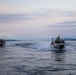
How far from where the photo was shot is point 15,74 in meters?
23.1

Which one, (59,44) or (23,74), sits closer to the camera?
(23,74)

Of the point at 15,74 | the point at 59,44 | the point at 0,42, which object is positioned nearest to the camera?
the point at 15,74

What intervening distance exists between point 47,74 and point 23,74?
7.25ft

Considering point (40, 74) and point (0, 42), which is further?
point (0, 42)

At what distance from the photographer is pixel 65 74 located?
76.2 feet

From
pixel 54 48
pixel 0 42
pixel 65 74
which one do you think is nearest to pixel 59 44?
pixel 54 48

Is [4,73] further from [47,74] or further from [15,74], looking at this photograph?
[47,74]

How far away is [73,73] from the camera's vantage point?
2386cm

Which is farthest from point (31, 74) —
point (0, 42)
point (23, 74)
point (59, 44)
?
point (0, 42)

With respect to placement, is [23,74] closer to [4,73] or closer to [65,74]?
[4,73]

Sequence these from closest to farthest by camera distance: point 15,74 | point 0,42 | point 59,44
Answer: point 15,74 < point 59,44 < point 0,42

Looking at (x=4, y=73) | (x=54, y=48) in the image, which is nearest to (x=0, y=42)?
(x=54, y=48)

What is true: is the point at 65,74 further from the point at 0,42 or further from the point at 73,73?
the point at 0,42

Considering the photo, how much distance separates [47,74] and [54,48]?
5267cm
